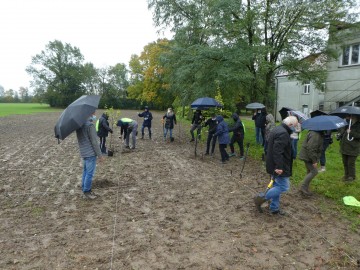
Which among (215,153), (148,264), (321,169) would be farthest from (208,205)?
(215,153)

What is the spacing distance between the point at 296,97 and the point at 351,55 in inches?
389

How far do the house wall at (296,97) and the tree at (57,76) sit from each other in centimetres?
5268

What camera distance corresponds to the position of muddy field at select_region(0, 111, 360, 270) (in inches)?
152

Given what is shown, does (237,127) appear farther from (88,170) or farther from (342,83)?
(342,83)

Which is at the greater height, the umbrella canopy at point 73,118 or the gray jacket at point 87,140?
the umbrella canopy at point 73,118

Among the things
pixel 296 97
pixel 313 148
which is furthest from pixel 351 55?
pixel 313 148

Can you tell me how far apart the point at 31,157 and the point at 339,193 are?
10.2 metres

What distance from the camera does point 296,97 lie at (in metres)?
27.9

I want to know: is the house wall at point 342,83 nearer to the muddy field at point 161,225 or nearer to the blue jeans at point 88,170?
the muddy field at point 161,225

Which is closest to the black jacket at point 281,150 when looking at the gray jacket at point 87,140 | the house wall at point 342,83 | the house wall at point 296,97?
the gray jacket at point 87,140

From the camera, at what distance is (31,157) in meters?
10.4

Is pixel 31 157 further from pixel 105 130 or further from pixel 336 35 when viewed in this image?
pixel 336 35

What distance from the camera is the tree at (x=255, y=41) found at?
11984 mm

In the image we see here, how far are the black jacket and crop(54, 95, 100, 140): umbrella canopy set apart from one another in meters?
3.76
